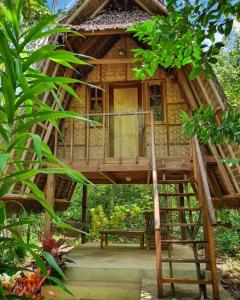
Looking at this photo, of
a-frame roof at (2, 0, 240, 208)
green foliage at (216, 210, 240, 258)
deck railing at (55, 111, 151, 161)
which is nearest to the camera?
a-frame roof at (2, 0, 240, 208)

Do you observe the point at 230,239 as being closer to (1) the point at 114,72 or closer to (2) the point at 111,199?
(1) the point at 114,72

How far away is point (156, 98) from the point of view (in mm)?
7145

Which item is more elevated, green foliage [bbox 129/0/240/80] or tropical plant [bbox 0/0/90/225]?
green foliage [bbox 129/0/240/80]

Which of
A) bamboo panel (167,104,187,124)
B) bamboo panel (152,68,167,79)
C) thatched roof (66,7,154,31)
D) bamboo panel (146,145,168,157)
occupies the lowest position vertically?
bamboo panel (146,145,168,157)

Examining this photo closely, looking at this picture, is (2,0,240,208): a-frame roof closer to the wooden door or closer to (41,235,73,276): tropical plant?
the wooden door

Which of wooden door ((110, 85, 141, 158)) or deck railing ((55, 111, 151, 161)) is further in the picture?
wooden door ((110, 85, 141, 158))

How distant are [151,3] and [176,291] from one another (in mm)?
5575

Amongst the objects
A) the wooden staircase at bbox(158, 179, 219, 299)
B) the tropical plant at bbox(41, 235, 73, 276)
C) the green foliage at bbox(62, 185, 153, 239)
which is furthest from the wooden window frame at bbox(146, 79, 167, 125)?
the green foliage at bbox(62, 185, 153, 239)

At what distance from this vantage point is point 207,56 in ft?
6.21

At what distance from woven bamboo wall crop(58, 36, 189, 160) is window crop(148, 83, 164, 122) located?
0.14 m

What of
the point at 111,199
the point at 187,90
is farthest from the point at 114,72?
the point at 111,199

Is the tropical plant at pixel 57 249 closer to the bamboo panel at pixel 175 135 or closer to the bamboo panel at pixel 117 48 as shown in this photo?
the bamboo panel at pixel 175 135

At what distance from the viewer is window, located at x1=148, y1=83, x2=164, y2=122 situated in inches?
277

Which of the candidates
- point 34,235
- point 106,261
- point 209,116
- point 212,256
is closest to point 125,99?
point 106,261
